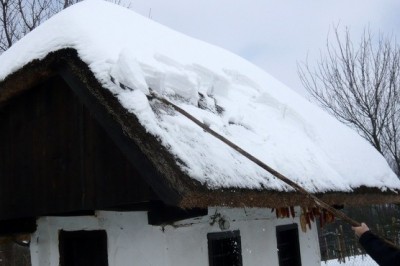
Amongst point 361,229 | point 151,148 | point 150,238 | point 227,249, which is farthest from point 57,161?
point 361,229

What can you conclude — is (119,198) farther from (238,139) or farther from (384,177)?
(384,177)

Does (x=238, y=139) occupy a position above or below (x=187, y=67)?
below

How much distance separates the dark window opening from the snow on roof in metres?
1.46

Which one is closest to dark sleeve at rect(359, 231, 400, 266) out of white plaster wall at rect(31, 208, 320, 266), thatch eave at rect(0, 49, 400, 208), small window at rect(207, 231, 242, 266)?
thatch eave at rect(0, 49, 400, 208)

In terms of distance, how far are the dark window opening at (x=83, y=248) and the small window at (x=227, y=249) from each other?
1083mm

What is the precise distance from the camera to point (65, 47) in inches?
150

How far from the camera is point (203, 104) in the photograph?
4637mm

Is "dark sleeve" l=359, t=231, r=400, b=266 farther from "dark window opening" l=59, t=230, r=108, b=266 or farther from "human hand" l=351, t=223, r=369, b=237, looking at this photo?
"dark window opening" l=59, t=230, r=108, b=266

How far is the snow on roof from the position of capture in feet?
11.8

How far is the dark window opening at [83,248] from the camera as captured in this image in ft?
14.7

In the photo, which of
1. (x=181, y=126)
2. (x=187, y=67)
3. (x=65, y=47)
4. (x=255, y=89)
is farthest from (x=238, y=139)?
(x=255, y=89)

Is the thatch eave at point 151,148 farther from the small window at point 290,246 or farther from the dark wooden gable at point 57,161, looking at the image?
the small window at point 290,246

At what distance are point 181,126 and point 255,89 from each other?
9.84 feet

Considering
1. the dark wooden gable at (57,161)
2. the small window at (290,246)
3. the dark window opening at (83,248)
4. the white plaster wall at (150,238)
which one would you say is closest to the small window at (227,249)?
the white plaster wall at (150,238)
